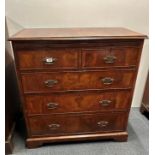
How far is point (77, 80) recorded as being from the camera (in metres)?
1.48

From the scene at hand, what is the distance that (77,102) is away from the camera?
5.15ft

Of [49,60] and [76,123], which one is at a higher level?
[49,60]

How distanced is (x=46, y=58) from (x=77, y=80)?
1.00 feet

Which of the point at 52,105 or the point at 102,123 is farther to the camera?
the point at 102,123

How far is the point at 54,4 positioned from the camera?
5.86 feet

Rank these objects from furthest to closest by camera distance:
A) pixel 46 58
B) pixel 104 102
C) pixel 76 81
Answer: pixel 104 102 < pixel 76 81 < pixel 46 58

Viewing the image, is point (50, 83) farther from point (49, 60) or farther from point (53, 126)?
point (53, 126)

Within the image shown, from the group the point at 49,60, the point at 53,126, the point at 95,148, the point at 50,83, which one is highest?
the point at 49,60

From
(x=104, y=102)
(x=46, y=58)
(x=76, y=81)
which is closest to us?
(x=46, y=58)

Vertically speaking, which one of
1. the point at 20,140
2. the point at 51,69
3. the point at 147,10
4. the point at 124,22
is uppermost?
the point at 147,10

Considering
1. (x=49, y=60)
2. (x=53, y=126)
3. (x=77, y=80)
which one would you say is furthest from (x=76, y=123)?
(x=49, y=60)
